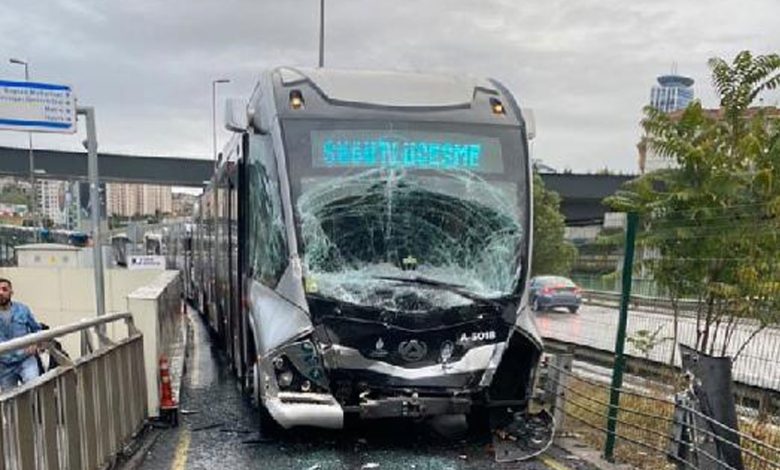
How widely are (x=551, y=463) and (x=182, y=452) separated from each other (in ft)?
11.1

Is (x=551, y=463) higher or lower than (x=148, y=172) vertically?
lower

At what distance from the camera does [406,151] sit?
6645mm

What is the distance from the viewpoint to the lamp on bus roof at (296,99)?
259 inches

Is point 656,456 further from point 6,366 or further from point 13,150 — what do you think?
point 13,150

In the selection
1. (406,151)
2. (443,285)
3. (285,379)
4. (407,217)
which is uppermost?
(406,151)

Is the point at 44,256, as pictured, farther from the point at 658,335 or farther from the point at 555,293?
the point at 658,335

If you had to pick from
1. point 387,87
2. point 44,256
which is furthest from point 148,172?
point 387,87

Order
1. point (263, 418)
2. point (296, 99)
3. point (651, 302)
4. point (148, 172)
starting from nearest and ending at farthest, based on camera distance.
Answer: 1. point (296, 99)
2. point (263, 418)
3. point (651, 302)
4. point (148, 172)

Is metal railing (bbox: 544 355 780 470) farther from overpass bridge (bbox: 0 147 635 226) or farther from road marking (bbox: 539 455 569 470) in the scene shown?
overpass bridge (bbox: 0 147 635 226)

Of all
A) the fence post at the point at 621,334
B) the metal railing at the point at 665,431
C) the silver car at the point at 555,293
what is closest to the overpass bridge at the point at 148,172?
the silver car at the point at 555,293

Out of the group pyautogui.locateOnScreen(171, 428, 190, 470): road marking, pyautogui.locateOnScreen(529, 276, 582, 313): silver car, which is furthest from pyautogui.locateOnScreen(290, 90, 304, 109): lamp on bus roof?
pyautogui.locateOnScreen(529, 276, 582, 313): silver car

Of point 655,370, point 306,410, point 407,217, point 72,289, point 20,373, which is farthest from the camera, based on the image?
point 72,289

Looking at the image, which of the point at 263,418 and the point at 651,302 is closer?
the point at 263,418

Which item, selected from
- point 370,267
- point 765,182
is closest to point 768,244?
point 765,182
